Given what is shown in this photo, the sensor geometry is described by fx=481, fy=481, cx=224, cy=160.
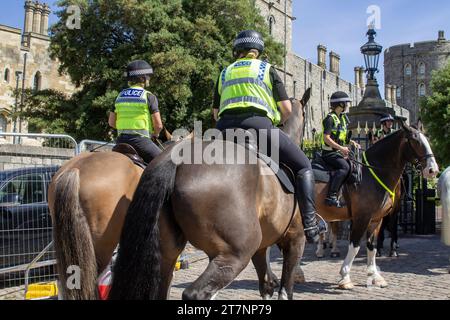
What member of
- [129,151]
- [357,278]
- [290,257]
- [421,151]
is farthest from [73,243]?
[357,278]

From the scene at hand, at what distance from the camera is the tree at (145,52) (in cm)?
2503

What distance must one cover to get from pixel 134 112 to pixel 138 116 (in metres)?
0.07

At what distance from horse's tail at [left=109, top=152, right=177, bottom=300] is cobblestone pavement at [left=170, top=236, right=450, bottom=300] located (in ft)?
12.5

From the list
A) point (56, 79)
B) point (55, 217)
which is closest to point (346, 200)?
point (55, 217)

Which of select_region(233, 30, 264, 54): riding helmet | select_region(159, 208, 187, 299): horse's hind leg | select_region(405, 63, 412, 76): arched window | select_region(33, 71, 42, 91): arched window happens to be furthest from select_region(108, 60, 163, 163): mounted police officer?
select_region(405, 63, 412, 76): arched window

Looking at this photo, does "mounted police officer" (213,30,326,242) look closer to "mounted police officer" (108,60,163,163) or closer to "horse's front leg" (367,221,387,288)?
"mounted police officer" (108,60,163,163)

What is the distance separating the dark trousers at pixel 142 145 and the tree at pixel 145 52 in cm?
1898

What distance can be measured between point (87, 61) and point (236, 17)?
906cm

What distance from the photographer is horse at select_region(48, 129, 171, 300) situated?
177 inches

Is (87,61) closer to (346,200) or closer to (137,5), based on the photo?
(137,5)

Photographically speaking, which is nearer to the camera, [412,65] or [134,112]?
[134,112]

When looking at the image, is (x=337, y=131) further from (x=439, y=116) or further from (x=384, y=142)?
(x=439, y=116)

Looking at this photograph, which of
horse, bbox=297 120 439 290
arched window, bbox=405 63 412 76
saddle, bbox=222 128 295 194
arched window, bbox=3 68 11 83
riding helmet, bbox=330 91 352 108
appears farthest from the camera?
arched window, bbox=405 63 412 76

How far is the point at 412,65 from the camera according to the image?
244 ft
